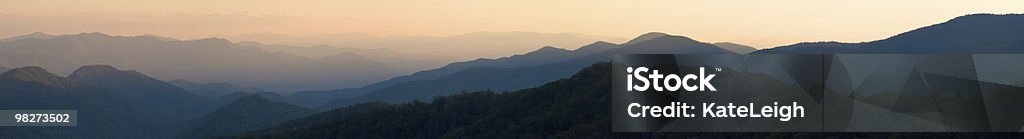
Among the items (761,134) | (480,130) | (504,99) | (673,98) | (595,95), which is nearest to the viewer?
(673,98)

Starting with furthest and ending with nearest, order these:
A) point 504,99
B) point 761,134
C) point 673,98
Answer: point 504,99, point 761,134, point 673,98

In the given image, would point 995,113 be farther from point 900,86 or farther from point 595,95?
point 595,95

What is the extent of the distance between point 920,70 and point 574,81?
13429 cm

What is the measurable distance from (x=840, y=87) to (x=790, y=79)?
2.09 meters

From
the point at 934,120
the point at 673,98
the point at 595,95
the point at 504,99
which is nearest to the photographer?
the point at 673,98

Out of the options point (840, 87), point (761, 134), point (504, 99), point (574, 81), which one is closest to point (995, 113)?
point (840, 87)

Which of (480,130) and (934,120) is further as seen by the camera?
(480,130)

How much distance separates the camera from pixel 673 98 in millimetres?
46344

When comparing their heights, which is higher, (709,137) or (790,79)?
(790,79)

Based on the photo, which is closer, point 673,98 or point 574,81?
point 673,98

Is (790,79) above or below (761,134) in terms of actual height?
above

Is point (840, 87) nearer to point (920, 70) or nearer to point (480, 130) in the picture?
point (920, 70)

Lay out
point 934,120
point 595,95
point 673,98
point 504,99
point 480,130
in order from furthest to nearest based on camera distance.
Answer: point 504,99 < point 480,130 < point 595,95 < point 934,120 < point 673,98

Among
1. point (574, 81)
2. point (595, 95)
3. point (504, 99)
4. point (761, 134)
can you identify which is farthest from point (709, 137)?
point (504, 99)
